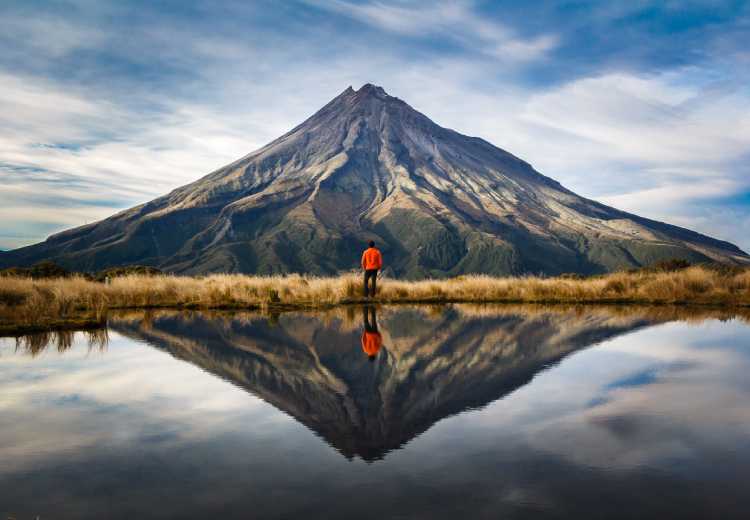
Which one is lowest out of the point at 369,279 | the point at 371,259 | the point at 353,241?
the point at 369,279

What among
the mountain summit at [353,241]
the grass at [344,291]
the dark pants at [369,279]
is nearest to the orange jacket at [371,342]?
the grass at [344,291]

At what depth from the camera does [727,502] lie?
4004 millimetres

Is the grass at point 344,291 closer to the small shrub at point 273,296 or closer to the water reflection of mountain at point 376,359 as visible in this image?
the small shrub at point 273,296

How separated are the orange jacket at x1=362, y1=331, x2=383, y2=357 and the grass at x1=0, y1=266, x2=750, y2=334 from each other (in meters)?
8.15

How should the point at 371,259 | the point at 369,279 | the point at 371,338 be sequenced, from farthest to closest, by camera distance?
1. the point at 369,279
2. the point at 371,259
3. the point at 371,338

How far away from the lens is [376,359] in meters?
9.83

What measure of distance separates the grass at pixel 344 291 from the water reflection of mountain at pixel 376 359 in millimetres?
4220

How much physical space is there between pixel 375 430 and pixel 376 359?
13.3 ft

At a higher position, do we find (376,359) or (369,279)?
(369,279)

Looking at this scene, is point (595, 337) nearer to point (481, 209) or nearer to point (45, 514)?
point (45, 514)

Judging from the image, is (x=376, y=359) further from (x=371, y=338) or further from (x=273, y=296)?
(x=273, y=296)

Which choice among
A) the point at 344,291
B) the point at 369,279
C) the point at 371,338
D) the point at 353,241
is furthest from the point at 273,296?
the point at 353,241

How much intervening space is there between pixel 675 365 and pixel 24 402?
9.33 meters

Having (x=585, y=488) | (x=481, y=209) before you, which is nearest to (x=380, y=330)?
(x=585, y=488)
